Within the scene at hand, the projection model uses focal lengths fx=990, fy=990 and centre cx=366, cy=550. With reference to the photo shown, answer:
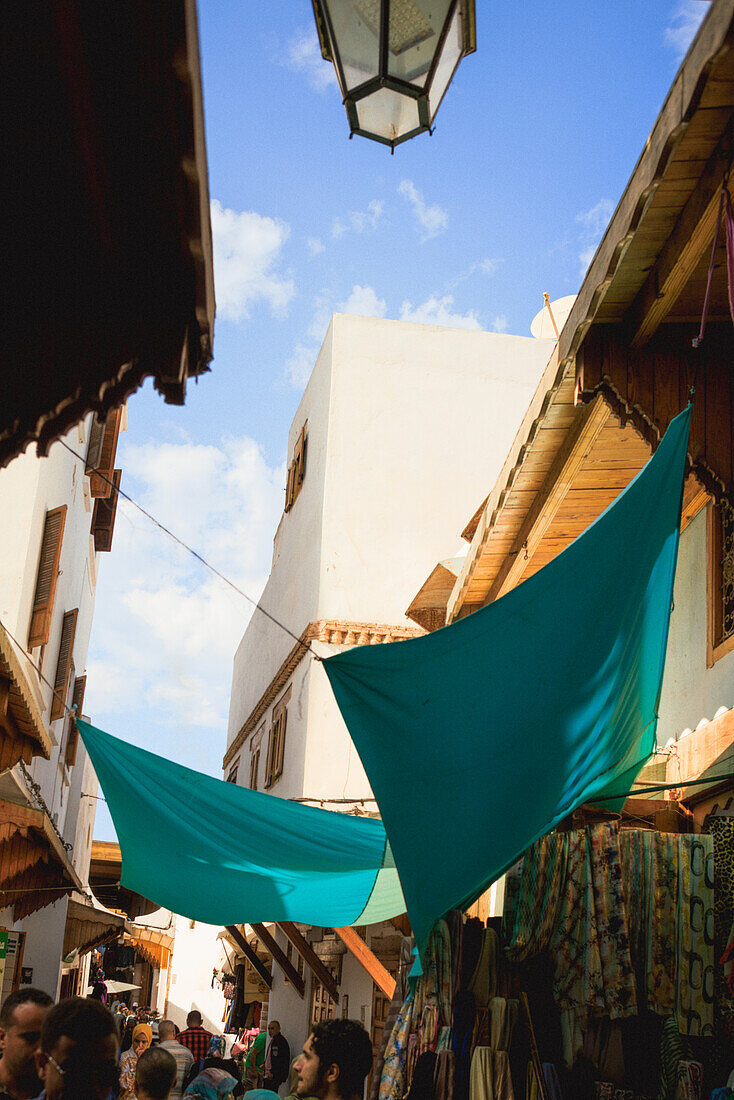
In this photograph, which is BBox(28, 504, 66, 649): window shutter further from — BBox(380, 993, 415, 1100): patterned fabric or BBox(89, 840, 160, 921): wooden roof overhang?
BBox(89, 840, 160, 921): wooden roof overhang

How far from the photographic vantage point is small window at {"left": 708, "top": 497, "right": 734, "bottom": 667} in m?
5.79

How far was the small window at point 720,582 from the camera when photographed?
19.0 ft

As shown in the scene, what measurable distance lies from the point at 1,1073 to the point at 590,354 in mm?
4118

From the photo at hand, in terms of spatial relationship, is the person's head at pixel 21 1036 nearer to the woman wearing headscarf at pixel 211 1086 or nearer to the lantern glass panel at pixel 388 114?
the lantern glass panel at pixel 388 114

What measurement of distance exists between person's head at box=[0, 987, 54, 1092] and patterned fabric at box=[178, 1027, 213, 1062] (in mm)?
6265

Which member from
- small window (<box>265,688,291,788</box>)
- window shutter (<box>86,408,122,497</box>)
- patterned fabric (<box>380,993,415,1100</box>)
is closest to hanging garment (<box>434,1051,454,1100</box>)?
patterned fabric (<box>380,993,415,1100</box>)

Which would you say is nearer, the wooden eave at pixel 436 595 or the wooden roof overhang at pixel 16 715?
the wooden roof overhang at pixel 16 715

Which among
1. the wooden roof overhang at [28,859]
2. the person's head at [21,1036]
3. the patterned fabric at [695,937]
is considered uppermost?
the wooden roof overhang at [28,859]

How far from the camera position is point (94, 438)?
13.8 meters

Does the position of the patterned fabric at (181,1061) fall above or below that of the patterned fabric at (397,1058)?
below

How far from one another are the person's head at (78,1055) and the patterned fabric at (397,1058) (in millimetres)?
3221

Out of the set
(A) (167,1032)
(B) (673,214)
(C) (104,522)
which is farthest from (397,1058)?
(C) (104,522)

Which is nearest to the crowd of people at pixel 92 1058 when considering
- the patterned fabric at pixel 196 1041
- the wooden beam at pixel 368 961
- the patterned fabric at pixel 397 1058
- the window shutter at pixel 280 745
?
the patterned fabric at pixel 397 1058

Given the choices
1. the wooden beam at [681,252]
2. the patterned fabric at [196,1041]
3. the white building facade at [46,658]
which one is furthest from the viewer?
the patterned fabric at [196,1041]
